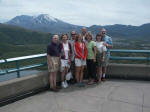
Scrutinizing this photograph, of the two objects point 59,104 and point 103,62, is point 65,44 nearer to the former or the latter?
point 103,62

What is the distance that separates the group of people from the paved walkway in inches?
17.7

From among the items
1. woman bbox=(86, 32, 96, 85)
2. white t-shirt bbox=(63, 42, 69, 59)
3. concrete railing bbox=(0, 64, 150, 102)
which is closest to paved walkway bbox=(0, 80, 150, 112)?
concrete railing bbox=(0, 64, 150, 102)

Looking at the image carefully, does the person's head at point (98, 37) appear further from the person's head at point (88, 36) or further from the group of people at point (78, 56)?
the person's head at point (88, 36)

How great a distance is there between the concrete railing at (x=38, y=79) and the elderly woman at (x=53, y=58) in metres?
0.22

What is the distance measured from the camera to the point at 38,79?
5.95m

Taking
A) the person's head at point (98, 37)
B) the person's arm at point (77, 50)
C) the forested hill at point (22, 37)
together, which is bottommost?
A: the forested hill at point (22, 37)

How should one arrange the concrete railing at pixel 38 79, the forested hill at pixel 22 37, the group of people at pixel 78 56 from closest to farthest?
the concrete railing at pixel 38 79 → the group of people at pixel 78 56 → the forested hill at pixel 22 37

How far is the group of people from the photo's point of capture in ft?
19.7

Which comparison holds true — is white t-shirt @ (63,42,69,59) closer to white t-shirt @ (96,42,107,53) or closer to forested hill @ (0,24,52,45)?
white t-shirt @ (96,42,107,53)

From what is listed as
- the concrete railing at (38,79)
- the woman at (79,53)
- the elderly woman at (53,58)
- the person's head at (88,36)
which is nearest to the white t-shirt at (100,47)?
the person's head at (88,36)

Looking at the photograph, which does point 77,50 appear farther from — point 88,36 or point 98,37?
point 98,37

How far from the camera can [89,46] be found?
256 inches

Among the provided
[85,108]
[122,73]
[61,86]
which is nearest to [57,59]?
[61,86]

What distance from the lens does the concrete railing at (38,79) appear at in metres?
5.09
